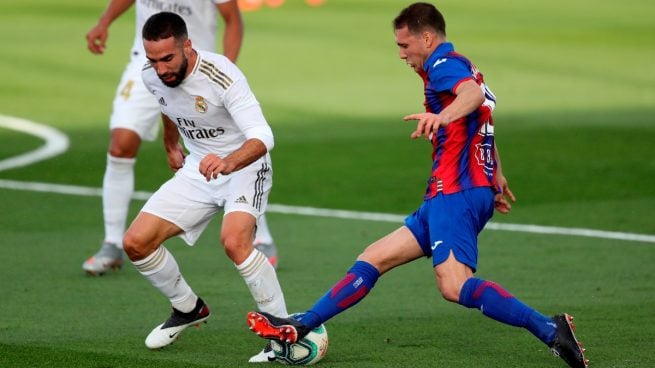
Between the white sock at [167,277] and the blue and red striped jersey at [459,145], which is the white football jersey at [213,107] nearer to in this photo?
the white sock at [167,277]

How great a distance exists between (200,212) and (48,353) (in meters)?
1.20

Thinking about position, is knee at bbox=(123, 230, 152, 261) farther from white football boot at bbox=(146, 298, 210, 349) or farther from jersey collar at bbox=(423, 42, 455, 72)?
jersey collar at bbox=(423, 42, 455, 72)

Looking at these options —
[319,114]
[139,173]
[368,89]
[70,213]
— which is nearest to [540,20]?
[368,89]

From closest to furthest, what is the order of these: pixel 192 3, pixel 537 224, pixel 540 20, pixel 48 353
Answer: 1. pixel 48 353
2. pixel 192 3
3. pixel 537 224
4. pixel 540 20

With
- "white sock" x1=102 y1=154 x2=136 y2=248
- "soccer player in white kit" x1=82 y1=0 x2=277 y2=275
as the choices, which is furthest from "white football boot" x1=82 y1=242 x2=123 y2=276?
"white sock" x1=102 y1=154 x2=136 y2=248

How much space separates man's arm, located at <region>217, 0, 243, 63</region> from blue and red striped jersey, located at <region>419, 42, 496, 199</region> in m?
3.09

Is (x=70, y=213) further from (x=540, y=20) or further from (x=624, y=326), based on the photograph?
(x=540, y=20)

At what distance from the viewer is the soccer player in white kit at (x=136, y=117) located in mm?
10555

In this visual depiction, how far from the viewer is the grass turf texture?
831 centimetres

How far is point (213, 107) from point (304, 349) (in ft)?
4.93

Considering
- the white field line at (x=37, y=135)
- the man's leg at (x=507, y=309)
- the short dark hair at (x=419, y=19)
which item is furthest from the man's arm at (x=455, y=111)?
the white field line at (x=37, y=135)

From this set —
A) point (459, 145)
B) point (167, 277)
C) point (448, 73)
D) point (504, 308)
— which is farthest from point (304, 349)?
point (448, 73)

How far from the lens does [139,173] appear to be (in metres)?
14.7

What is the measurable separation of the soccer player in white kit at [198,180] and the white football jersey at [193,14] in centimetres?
249
